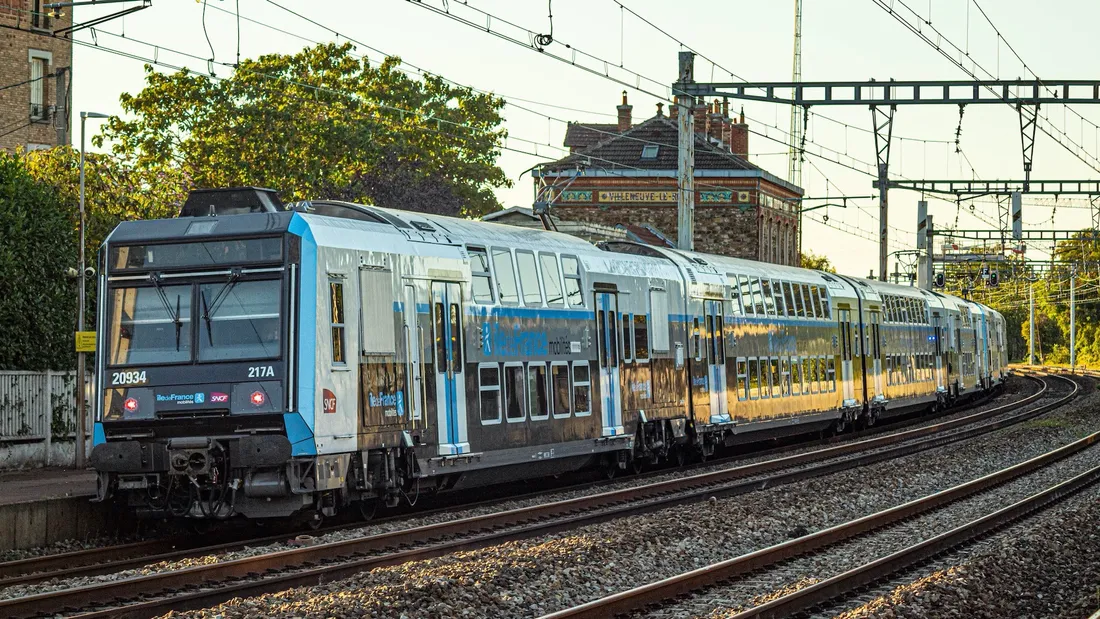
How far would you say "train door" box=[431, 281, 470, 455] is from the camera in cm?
1714

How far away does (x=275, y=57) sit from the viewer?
49312 millimetres

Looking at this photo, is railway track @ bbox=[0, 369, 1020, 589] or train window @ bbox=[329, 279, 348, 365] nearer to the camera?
railway track @ bbox=[0, 369, 1020, 589]

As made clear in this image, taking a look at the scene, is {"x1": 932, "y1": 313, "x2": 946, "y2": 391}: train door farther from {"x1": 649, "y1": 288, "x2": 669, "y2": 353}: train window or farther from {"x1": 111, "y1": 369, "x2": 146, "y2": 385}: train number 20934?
{"x1": 111, "y1": 369, "x2": 146, "y2": 385}: train number 20934

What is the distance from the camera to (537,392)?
64.0ft

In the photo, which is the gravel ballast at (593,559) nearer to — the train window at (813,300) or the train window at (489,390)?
the train window at (489,390)

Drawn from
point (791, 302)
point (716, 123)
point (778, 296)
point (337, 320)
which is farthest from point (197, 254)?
point (716, 123)

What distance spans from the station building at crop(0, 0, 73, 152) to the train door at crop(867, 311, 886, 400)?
23.5 metres

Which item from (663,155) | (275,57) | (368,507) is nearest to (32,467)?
(368,507)

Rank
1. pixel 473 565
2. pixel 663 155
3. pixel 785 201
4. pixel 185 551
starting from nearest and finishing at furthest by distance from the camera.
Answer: pixel 473 565 → pixel 185 551 → pixel 663 155 → pixel 785 201

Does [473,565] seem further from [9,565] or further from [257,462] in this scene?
[9,565]

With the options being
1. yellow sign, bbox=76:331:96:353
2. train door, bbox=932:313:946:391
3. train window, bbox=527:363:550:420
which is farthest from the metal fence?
train door, bbox=932:313:946:391

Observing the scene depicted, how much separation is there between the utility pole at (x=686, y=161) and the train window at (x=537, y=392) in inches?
440

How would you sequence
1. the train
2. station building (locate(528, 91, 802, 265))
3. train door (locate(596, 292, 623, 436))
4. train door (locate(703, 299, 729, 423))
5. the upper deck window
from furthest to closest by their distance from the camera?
1. station building (locate(528, 91, 802, 265))
2. train door (locate(703, 299, 729, 423))
3. train door (locate(596, 292, 623, 436))
4. the upper deck window
5. the train

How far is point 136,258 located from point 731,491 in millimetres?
8941
